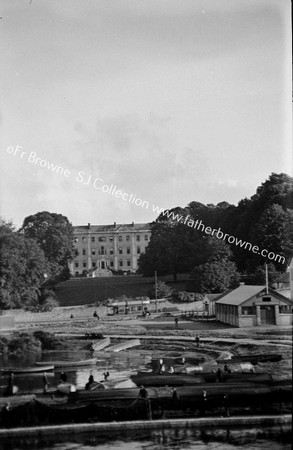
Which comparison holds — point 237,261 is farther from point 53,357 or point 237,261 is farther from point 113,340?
point 53,357

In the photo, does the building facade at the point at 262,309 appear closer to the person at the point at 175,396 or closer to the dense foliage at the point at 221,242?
the dense foliage at the point at 221,242

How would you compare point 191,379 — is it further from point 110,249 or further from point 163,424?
point 110,249

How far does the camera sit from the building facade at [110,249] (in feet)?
172

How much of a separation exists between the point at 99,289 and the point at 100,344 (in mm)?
13946

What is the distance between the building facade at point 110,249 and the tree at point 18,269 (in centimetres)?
2186

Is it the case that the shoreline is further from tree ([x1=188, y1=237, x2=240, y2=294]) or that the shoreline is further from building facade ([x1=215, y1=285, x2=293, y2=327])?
tree ([x1=188, y1=237, x2=240, y2=294])

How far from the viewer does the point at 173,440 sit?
1377 cm

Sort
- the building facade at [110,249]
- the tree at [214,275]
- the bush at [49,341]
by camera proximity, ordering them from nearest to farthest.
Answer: the bush at [49,341], the tree at [214,275], the building facade at [110,249]

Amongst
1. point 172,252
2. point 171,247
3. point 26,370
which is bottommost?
point 26,370

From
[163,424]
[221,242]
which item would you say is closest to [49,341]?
[163,424]

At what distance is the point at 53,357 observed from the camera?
22531 millimetres

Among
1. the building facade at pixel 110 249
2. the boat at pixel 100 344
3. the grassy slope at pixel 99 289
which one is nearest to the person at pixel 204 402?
the boat at pixel 100 344

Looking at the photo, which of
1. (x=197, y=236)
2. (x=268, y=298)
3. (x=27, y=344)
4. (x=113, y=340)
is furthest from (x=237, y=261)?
(x=27, y=344)

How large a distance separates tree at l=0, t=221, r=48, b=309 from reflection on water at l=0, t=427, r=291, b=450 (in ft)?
40.5
